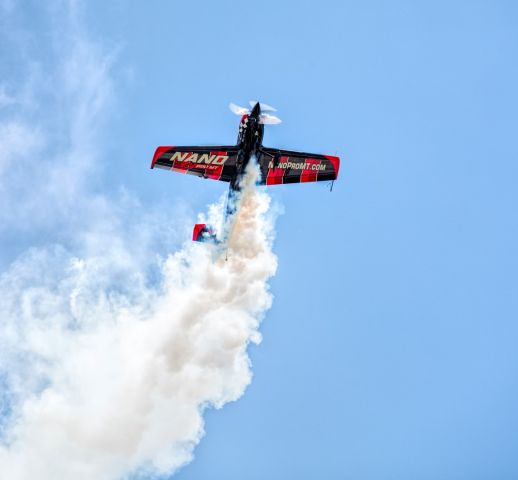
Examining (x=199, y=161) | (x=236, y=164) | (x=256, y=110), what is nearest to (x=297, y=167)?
(x=236, y=164)

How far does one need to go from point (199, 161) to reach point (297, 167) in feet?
20.8

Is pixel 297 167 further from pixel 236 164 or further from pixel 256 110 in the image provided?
pixel 256 110

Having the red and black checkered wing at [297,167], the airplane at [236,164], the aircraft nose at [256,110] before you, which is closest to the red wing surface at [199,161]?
the airplane at [236,164]

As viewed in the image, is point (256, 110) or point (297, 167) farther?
point (297, 167)

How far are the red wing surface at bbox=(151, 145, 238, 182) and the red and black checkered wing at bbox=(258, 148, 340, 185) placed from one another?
7.30 ft

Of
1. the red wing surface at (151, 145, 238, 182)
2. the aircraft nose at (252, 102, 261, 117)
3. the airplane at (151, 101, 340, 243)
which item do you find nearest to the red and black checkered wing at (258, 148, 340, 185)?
the airplane at (151, 101, 340, 243)

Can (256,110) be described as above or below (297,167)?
above

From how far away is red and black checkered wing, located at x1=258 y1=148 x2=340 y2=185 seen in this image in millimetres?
66500

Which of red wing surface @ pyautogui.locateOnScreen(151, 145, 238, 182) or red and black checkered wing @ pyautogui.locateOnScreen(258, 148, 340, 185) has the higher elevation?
red wing surface @ pyautogui.locateOnScreen(151, 145, 238, 182)

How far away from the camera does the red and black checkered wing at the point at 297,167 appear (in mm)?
66500

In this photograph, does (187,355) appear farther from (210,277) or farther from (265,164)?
(265,164)

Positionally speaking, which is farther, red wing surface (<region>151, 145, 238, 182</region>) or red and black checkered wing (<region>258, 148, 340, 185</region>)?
red and black checkered wing (<region>258, 148, 340, 185</region>)

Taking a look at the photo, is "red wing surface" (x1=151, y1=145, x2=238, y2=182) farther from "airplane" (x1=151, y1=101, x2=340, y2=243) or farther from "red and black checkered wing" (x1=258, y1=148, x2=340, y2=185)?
"red and black checkered wing" (x1=258, y1=148, x2=340, y2=185)

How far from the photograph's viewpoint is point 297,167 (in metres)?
67.1
